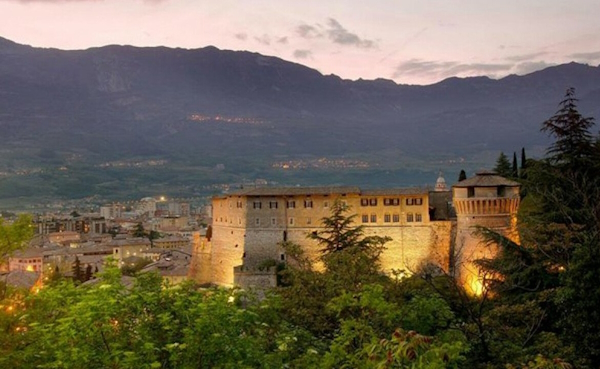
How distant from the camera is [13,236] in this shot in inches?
668

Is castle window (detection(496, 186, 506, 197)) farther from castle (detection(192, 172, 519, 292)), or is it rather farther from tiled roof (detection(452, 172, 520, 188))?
castle (detection(192, 172, 519, 292))

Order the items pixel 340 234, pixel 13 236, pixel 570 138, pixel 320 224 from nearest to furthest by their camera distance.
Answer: pixel 13 236 → pixel 570 138 → pixel 340 234 → pixel 320 224

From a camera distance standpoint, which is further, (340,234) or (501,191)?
(340,234)

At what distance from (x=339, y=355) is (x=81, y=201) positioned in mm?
191731

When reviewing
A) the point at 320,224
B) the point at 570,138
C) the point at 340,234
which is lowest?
the point at 340,234

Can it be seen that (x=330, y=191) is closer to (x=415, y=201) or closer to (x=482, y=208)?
(x=415, y=201)

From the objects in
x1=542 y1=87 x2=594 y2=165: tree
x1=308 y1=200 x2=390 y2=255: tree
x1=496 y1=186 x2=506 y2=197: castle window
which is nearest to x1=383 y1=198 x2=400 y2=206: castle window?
x1=308 y1=200 x2=390 y2=255: tree

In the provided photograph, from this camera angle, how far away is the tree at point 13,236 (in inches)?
661

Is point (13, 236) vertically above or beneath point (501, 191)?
beneath

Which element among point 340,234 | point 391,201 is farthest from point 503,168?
point 340,234

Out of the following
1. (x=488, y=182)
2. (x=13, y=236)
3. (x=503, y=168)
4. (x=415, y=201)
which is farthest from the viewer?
(x=503, y=168)

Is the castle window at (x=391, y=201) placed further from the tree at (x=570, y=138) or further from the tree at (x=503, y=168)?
the tree at (x=570, y=138)

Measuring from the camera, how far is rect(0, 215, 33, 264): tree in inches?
661

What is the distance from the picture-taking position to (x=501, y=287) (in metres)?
25.9
